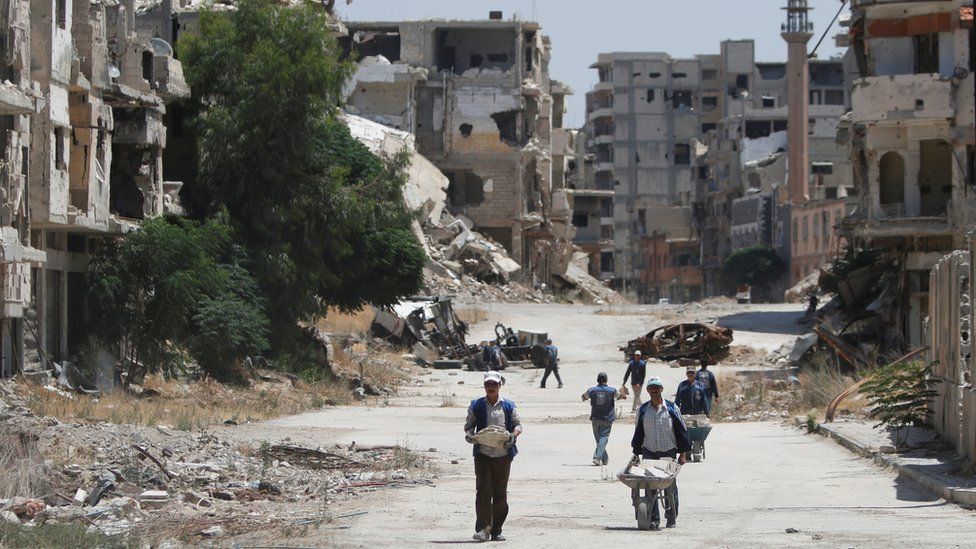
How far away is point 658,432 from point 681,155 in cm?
13361

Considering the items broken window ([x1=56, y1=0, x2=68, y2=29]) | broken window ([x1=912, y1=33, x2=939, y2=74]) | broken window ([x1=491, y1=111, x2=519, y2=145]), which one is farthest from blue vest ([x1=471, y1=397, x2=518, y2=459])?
broken window ([x1=491, y1=111, x2=519, y2=145])

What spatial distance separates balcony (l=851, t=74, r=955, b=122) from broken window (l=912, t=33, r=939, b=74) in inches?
46.0

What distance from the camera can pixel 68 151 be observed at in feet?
103

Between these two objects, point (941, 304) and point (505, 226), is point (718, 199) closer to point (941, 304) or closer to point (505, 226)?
point (505, 226)

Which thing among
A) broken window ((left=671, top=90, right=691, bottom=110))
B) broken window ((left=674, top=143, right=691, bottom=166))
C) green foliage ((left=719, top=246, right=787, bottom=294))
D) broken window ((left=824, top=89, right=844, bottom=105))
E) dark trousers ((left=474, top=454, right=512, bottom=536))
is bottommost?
dark trousers ((left=474, top=454, right=512, bottom=536))

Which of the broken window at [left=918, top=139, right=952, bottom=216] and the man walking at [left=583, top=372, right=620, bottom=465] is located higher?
the broken window at [left=918, top=139, right=952, bottom=216]

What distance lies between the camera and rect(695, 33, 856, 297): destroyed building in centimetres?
10288

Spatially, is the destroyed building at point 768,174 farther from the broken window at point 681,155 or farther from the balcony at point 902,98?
the balcony at point 902,98

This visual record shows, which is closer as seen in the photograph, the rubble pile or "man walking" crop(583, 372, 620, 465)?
the rubble pile

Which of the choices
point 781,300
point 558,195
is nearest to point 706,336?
point 558,195

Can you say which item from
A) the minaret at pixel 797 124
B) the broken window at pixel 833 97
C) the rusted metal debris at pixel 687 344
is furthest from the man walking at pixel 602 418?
the broken window at pixel 833 97

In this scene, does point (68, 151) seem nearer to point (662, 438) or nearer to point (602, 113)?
point (662, 438)

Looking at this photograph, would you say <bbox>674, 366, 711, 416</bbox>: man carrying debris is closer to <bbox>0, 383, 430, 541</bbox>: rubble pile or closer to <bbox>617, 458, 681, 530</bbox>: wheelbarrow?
<bbox>0, 383, 430, 541</bbox>: rubble pile

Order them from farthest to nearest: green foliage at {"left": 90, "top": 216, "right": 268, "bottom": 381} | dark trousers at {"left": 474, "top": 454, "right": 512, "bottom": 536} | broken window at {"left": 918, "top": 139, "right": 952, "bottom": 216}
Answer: broken window at {"left": 918, "top": 139, "right": 952, "bottom": 216}
green foliage at {"left": 90, "top": 216, "right": 268, "bottom": 381}
dark trousers at {"left": 474, "top": 454, "right": 512, "bottom": 536}
